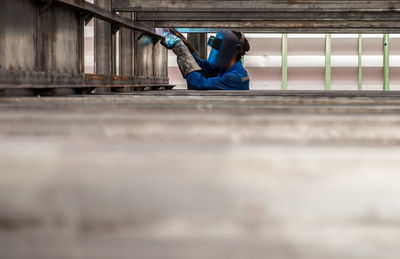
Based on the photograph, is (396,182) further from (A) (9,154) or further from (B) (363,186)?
(A) (9,154)

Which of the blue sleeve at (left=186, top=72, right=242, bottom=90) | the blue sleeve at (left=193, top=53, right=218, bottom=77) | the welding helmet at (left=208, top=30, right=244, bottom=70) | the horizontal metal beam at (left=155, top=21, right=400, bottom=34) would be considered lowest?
the blue sleeve at (left=186, top=72, right=242, bottom=90)

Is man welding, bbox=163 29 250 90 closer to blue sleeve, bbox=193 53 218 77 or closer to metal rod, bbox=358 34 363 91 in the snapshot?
blue sleeve, bbox=193 53 218 77

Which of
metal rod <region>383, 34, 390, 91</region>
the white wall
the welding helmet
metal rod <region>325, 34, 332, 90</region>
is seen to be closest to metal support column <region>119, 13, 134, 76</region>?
the welding helmet

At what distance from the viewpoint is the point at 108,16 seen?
4.18m

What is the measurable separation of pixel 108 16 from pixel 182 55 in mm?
1627

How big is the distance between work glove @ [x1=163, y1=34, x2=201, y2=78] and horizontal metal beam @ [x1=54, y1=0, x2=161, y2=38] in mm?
303

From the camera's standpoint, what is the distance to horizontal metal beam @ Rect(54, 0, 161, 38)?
331cm

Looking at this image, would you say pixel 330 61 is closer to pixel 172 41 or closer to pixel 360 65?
pixel 360 65

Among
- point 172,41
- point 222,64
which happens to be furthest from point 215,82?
point 172,41

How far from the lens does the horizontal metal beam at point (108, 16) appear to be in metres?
3.31

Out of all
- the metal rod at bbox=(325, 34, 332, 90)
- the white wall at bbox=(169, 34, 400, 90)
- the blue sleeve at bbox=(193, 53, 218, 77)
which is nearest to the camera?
the blue sleeve at bbox=(193, 53, 218, 77)

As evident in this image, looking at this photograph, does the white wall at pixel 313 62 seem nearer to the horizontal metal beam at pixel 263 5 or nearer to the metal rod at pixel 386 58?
the metal rod at pixel 386 58

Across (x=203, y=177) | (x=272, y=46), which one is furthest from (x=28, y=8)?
(x=272, y=46)

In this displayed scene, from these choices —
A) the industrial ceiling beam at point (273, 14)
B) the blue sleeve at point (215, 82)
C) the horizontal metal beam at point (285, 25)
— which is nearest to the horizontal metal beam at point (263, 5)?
the industrial ceiling beam at point (273, 14)
